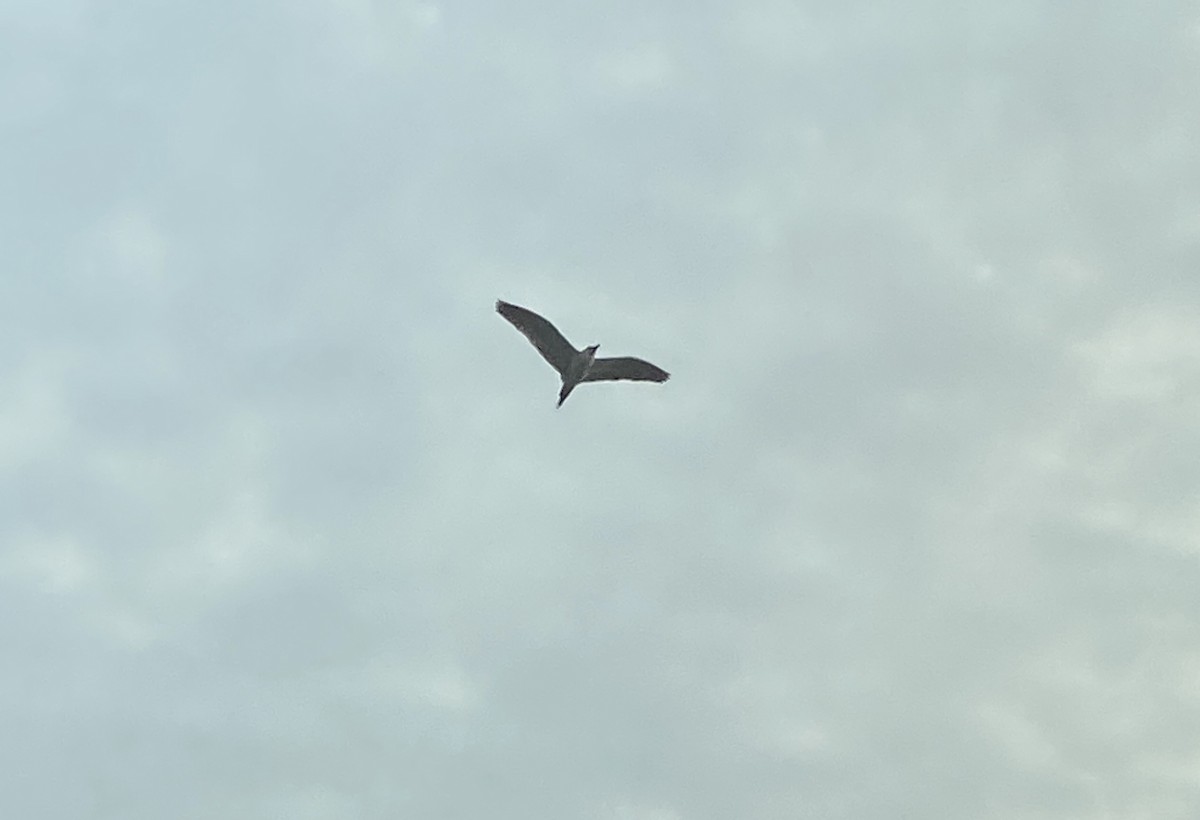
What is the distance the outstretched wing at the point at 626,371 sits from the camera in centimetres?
7556

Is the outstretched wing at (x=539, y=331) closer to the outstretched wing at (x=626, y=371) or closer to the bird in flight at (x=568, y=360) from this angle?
the bird in flight at (x=568, y=360)

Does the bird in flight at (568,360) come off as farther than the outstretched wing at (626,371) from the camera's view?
No

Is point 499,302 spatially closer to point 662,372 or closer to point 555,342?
point 555,342

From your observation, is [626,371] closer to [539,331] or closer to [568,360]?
[568,360]

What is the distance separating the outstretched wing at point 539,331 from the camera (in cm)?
7181

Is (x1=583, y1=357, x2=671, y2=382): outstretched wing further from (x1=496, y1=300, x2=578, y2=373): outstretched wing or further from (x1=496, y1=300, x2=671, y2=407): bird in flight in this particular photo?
(x1=496, y1=300, x2=578, y2=373): outstretched wing

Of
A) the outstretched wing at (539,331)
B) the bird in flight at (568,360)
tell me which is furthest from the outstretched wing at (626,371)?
the outstretched wing at (539,331)

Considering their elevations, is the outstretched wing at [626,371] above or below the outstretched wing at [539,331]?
above

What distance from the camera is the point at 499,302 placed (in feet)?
236

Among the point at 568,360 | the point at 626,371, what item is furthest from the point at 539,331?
the point at 626,371

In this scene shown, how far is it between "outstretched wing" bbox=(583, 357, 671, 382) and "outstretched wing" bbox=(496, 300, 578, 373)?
2589mm

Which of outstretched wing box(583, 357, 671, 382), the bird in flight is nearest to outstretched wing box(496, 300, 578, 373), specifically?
the bird in flight

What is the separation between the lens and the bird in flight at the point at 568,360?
236 feet

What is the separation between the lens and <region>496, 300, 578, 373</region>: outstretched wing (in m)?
71.8
